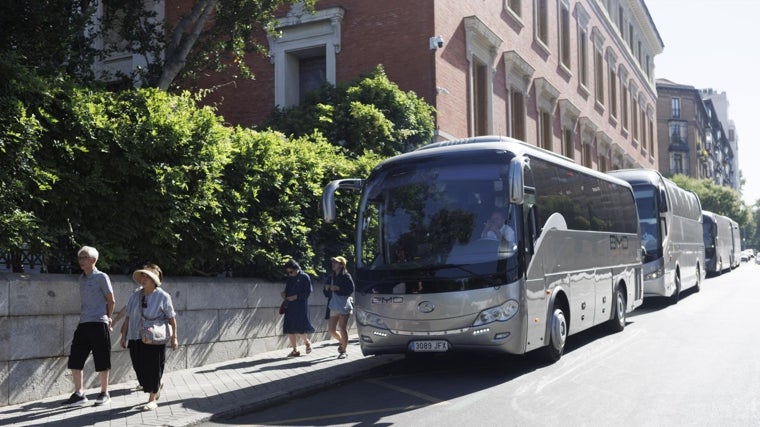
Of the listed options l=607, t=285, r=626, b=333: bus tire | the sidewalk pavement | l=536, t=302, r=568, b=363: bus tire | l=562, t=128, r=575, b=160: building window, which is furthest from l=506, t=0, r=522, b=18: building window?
the sidewalk pavement

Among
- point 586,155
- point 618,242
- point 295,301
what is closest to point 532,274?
point 295,301

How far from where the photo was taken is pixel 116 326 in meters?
9.27

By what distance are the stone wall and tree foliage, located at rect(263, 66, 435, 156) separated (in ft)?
18.4

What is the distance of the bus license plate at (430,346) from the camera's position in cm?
913

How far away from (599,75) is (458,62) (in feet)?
65.7

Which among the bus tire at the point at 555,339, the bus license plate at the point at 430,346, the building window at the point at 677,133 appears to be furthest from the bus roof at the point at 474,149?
the building window at the point at 677,133

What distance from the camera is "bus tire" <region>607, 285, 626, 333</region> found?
46.0ft

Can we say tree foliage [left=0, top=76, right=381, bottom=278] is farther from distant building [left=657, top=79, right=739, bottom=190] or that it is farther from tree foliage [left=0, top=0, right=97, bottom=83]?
distant building [left=657, top=79, right=739, bottom=190]

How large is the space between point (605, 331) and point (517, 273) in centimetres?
600

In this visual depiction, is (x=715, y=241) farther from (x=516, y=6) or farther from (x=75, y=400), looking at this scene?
(x=75, y=400)

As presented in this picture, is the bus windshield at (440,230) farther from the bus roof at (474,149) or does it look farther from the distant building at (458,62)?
the distant building at (458,62)

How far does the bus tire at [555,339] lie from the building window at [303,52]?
1164 cm

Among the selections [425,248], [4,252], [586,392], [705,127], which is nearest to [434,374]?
[425,248]

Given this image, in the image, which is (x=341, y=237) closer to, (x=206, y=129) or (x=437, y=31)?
(x=206, y=129)
